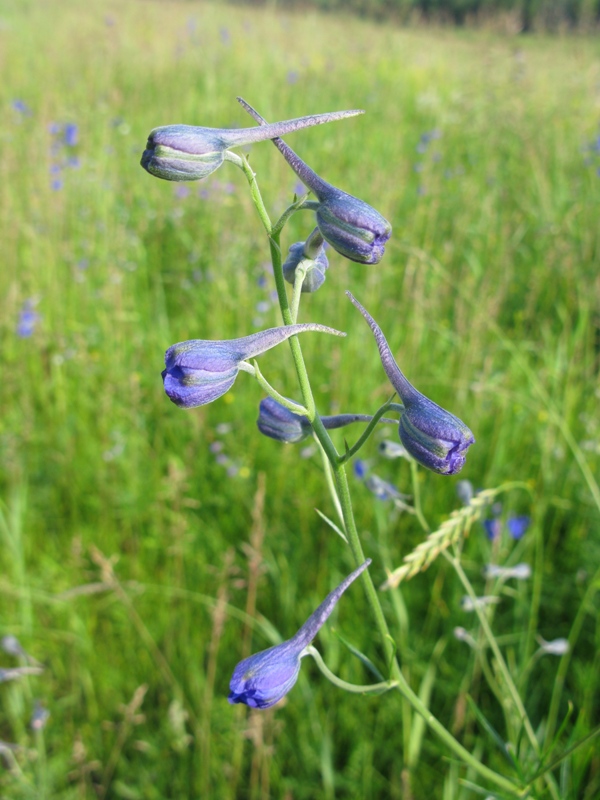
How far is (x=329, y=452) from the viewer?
3.14 feet

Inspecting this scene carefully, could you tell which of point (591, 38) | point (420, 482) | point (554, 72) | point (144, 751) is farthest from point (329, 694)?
point (554, 72)

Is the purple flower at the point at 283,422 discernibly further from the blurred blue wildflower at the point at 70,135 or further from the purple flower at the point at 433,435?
the blurred blue wildflower at the point at 70,135

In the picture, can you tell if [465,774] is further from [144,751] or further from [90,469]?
[90,469]

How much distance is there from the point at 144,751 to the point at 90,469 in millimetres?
1184

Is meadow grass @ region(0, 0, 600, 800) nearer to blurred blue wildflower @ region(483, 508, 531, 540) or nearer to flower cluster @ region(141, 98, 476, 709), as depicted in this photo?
blurred blue wildflower @ region(483, 508, 531, 540)

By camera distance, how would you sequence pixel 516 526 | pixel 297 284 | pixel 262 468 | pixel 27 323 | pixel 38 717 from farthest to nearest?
pixel 27 323
pixel 262 468
pixel 516 526
pixel 38 717
pixel 297 284

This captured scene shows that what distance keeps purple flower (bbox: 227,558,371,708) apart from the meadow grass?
0.61 meters

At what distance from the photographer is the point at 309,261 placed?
3.31 ft

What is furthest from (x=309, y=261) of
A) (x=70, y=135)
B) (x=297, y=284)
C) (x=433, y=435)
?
(x=70, y=135)

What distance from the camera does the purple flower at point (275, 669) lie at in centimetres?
88

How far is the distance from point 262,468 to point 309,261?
1.71m

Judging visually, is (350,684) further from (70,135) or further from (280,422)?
(70,135)

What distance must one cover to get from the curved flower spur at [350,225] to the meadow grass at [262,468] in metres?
0.87

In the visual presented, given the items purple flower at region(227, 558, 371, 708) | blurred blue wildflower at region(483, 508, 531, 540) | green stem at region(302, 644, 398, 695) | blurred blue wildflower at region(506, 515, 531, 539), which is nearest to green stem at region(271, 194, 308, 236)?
purple flower at region(227, 558, 371, 708)
